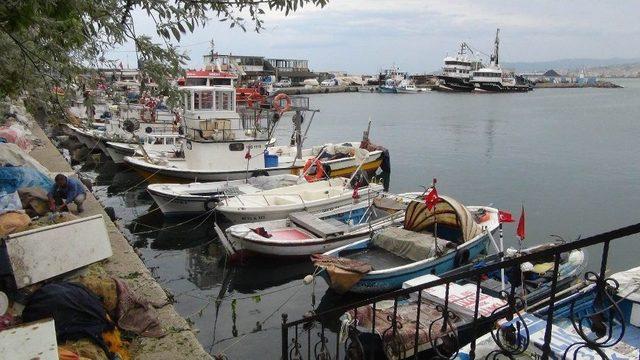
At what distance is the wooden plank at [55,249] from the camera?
602 cm

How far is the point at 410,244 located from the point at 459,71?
102m

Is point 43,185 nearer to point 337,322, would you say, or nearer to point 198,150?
point 337,322

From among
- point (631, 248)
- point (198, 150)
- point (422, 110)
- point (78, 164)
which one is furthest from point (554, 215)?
point (422, 110)

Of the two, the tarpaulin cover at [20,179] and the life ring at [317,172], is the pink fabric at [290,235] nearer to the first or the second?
the life ring at [317,172]

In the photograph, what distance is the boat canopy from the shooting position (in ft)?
41.7

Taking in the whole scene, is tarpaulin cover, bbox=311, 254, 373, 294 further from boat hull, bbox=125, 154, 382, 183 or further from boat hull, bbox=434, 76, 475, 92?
boat hull, bbox=434, 76, 475, 92

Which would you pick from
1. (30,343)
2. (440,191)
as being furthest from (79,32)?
(440,191)

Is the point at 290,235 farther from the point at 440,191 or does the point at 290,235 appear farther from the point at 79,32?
the point at 440,191

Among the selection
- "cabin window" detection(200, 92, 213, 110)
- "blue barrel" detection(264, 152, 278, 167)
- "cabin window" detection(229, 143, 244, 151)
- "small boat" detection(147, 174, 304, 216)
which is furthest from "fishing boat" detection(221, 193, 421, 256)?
"cabin window" detection(200, 92, 213, 110)

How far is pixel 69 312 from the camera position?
5184mm

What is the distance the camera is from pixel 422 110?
70500 millimetres

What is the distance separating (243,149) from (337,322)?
35.7 ft

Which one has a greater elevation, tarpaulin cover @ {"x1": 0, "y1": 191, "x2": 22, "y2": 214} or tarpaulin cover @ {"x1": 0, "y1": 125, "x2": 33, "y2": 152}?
tarpaulin cover @ {"x1": 0, "y1": 125, "x2": 33, "y2": 152}

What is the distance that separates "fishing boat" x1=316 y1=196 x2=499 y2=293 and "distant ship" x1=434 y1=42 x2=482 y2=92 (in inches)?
3841
